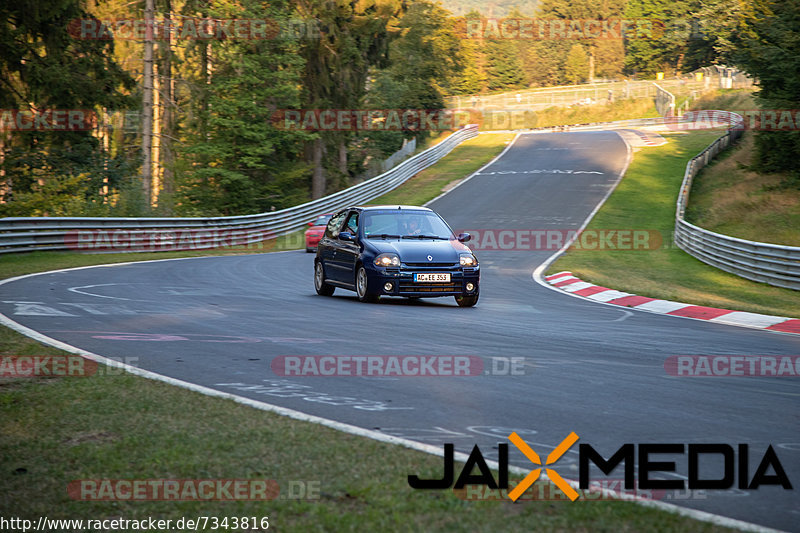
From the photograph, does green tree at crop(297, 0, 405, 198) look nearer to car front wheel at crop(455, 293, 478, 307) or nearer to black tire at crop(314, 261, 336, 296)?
black tire at crop(314, 261, 336, 296)

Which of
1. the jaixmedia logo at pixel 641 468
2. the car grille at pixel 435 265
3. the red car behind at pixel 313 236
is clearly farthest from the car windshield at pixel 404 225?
the red car behind at pixel 313 236

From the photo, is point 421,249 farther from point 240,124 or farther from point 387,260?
point 240,124

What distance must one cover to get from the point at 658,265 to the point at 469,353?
50.8ft

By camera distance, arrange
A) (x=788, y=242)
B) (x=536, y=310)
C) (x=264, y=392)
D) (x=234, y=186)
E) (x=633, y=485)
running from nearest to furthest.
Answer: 1. (x=633, y=485)
2. (x=264, y=392)
3. (x=536, y=310)
4. (x=788, y=242)
5. (x=234, y=186)

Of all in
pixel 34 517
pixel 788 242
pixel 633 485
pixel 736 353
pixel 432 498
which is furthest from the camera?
pixel 788 242

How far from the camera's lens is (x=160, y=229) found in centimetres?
2670

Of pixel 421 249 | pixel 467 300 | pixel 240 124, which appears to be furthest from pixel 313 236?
pixel 467 300

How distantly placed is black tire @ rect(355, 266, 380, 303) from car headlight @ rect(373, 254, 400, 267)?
34 cm

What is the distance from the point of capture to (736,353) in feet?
28.8

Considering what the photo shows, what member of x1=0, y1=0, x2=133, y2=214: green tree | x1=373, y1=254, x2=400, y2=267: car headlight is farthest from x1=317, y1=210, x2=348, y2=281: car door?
x1=0, y1=0, x2=133, y2=214: green tree

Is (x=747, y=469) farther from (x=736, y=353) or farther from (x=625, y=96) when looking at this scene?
(x=625, y=96)

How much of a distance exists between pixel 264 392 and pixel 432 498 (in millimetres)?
2781

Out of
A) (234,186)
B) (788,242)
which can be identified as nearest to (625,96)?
(234,186)

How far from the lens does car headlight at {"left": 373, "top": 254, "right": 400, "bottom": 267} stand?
13.1 m
